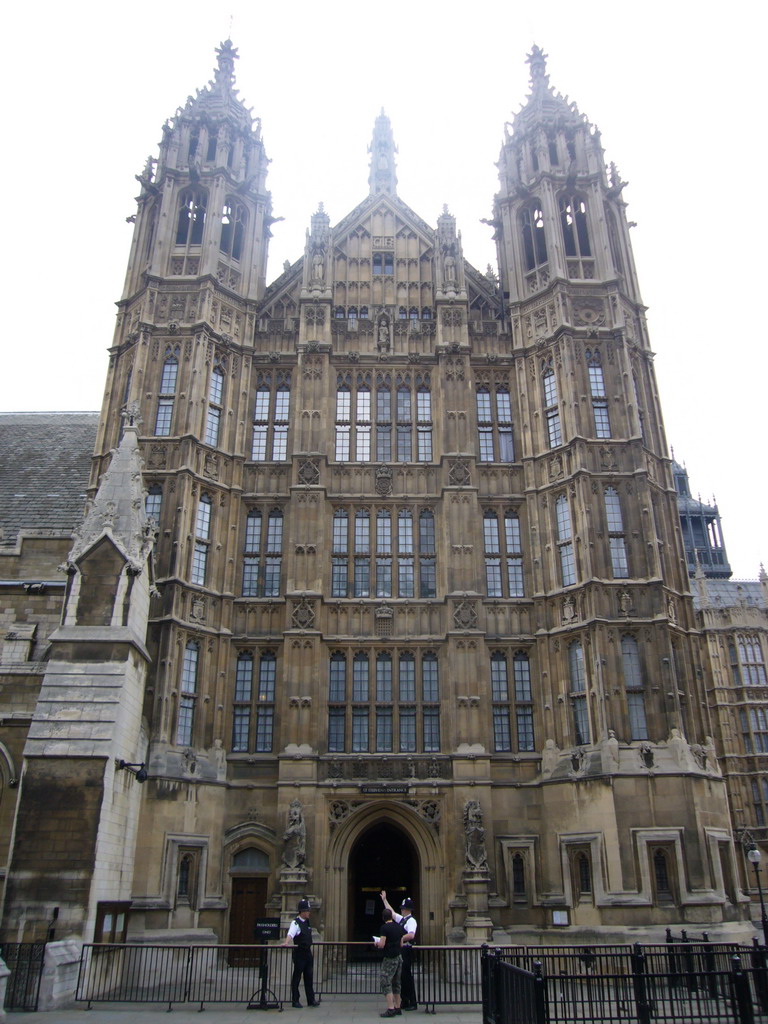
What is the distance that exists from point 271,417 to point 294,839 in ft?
43.4

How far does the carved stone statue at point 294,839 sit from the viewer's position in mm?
21198

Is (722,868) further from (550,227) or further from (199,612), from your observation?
(550,227)

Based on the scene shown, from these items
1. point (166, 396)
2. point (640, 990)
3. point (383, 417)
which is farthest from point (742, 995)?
point (166, 396)

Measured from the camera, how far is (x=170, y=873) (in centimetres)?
2047

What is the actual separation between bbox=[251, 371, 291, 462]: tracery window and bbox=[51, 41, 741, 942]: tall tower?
104 mm

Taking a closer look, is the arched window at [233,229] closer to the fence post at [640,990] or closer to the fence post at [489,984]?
the fence post at [489,984]

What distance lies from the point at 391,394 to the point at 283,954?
17.0 meters

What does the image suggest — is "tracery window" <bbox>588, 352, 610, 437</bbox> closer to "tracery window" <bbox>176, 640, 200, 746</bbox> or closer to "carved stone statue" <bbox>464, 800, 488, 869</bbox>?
"carved stone statue" <bbox>464, 800, 488, 869</bbox>

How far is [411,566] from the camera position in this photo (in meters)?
25.7

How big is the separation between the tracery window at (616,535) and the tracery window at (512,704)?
3736 mm

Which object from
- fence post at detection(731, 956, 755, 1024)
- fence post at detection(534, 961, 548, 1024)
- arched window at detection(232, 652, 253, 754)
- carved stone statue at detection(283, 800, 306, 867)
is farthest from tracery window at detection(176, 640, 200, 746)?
fence post at detection(731, 956, 755, 1024)

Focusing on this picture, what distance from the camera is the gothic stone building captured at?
2016cm

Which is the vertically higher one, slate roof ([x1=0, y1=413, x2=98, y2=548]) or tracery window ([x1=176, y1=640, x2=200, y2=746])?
slate roof ([x1=0, y1=413, x2=98, y2=548])

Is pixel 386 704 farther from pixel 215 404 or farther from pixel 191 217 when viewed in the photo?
pixel 191 217
